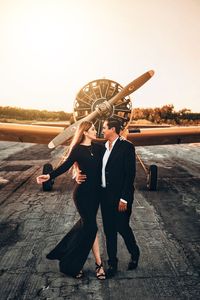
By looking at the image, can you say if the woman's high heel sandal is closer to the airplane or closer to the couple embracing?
the couple embracing

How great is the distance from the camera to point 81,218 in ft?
11.8

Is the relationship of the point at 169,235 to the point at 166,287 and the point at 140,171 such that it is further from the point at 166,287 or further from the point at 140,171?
the point at 140,171

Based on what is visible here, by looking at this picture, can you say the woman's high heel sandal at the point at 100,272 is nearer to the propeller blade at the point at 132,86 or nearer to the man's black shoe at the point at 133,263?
the man's black shoe at the point at 133,263

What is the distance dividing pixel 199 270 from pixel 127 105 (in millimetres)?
4999

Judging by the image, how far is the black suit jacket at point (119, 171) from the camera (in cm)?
366

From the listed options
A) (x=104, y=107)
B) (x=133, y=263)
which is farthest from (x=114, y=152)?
(x=104, y=107)

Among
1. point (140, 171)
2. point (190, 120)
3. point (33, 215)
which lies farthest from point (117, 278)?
point (190, 120)

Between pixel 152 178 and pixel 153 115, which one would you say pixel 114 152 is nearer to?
pixel 152 178

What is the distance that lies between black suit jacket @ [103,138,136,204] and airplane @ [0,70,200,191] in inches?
139

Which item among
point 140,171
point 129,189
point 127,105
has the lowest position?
point 140,171

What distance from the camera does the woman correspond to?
11.6ft

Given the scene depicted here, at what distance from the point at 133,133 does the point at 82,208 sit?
553 centimetres

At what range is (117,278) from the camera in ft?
11.6

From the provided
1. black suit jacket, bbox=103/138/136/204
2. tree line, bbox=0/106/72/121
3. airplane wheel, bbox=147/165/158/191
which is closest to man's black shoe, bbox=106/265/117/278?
black suit jacket, bbox=103/138/136/204
